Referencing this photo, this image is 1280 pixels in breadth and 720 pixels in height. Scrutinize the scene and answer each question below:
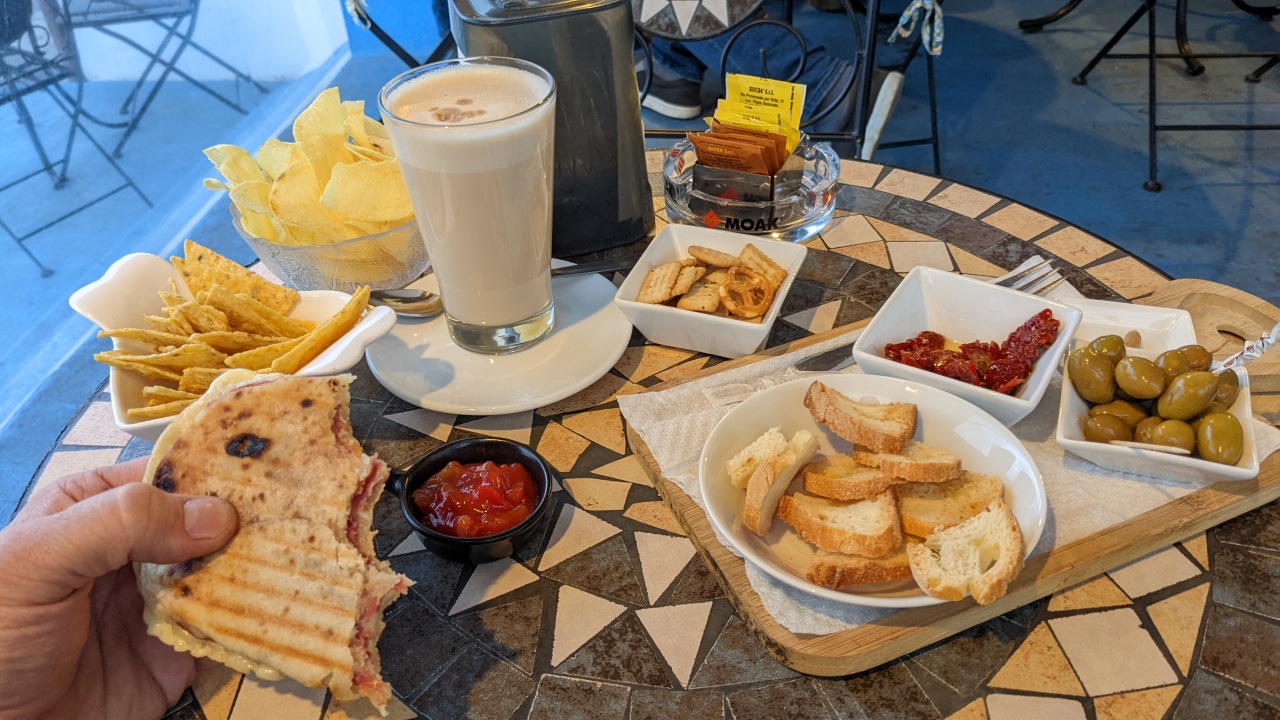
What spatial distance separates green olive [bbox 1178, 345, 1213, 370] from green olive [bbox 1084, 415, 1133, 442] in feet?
0.51

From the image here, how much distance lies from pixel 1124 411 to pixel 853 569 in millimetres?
577

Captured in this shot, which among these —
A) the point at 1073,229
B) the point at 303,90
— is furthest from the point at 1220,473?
the point at 303,90

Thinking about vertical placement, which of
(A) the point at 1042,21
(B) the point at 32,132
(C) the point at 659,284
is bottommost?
(A) the point at 1042,21

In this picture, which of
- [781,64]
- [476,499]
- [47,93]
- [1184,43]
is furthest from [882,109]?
[47,93]

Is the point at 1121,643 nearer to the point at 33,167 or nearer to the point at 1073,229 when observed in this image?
the point at 1073,229

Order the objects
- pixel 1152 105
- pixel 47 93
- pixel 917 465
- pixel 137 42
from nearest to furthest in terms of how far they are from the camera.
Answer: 1. pixel 917 465
2. pixel 47 93
3. pixel 1152 105
4. pixel 137 42

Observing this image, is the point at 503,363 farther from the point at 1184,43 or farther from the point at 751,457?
the point at 1184,43

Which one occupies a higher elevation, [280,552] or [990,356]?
[280,552]

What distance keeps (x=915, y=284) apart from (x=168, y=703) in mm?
1348

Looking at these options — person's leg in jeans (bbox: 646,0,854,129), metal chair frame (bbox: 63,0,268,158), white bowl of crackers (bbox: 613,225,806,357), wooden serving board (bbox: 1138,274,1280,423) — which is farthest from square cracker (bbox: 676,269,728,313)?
metal chair frame (bbox: 63,0,268,158)

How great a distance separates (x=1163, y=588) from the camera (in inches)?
46.5

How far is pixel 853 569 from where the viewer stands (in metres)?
1.08

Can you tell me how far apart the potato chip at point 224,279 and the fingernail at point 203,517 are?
0.60 metres

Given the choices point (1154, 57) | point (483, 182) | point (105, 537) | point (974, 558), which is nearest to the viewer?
point (105, 537)
